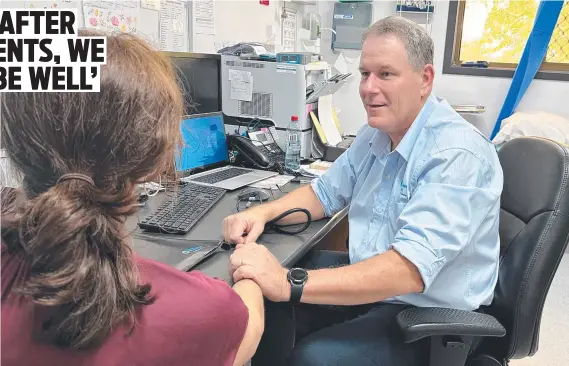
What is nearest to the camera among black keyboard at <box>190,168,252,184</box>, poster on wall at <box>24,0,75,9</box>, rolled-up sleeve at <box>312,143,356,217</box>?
poster on wall at <box>24,0,75,9</box>

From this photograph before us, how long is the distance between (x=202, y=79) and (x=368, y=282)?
52.5 inches

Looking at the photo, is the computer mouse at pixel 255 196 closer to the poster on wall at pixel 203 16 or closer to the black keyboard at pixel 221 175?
the black keyboard at pixel 221 175

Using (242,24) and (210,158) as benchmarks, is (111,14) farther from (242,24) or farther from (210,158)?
(242,24)

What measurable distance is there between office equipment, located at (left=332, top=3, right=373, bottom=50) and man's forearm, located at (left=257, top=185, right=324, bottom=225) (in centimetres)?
214

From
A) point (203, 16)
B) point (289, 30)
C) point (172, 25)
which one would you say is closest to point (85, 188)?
point (172, 25)

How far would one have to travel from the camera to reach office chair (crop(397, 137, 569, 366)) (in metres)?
1.05

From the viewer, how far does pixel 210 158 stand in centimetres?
200

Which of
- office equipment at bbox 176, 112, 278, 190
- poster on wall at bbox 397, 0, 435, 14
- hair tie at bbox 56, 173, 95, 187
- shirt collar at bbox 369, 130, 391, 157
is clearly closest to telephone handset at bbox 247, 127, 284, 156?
office equipment at bbox 176, 112, 278, 190

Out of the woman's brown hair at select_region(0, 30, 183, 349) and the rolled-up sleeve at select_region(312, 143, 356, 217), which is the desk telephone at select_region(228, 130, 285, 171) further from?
the woman's brown hair at select_region(0, 30, 183, 349)

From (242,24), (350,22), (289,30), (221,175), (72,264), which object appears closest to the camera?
(72,264)

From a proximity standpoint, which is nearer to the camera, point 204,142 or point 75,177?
point 75,177

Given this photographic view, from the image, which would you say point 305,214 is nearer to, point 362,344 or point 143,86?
point 362,344

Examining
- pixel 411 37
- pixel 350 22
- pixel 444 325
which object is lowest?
pixel 444 325

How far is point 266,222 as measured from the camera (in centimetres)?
138
